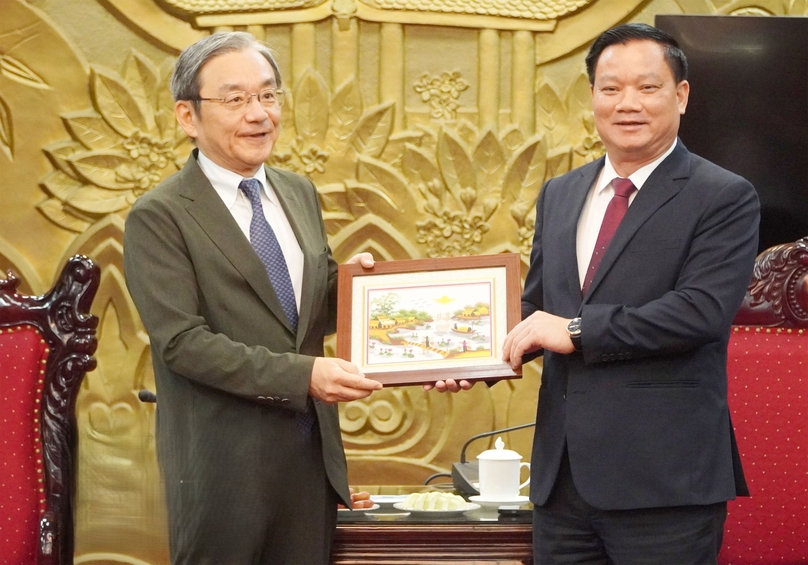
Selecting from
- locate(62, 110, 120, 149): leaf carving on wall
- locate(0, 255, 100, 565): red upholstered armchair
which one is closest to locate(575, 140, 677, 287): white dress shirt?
locate(0, 255, 100, 565): red upholstered armchair

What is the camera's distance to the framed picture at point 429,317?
2.08m

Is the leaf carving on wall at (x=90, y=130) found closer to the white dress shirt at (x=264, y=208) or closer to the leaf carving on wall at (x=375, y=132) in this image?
the leaf carving on wall at (x=375, y=132)

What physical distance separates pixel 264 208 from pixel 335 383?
42 centimetres

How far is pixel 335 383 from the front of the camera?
197 cm

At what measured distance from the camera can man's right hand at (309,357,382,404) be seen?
1.97 metres

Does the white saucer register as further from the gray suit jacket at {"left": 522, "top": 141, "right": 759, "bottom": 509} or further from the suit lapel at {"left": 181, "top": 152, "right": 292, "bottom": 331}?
the suit lapel at {"left": 181, "top": 152, "right": 292, "bottom": 331}

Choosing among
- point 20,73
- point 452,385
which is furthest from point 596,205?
point 20,73

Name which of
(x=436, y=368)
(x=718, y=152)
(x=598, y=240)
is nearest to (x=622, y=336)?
(x=598, y=240)

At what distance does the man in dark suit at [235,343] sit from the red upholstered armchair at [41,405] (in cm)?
36

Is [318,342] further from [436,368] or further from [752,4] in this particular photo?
[752,4]

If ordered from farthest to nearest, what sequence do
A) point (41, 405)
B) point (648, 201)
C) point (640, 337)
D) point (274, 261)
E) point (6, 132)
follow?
point (6, 132), point (41, 405), point (274, 261), point (648, 201), point (640, 337)

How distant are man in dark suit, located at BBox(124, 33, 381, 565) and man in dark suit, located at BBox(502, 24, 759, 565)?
397mm

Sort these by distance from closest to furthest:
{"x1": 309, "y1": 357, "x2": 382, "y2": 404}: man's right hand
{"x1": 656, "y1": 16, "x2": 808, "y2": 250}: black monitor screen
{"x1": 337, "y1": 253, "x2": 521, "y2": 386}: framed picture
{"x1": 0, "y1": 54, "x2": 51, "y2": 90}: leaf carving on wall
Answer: {"x1": 309, "y1": 357, "x2": 382, "y2": 404}: man's right hand → {"x1": 337, "y1": 253, "x2": 521, "y2": 386}: framed picture → {"x1": 656, "y1": 16, "x2": 808, "y2": 250}: black monitor screen → {"x1": 0, "y1": 54, "x2": 51, "y2": 90}: leaf carving on wall

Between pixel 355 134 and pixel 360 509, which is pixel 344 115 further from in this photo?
pixel 360 509
